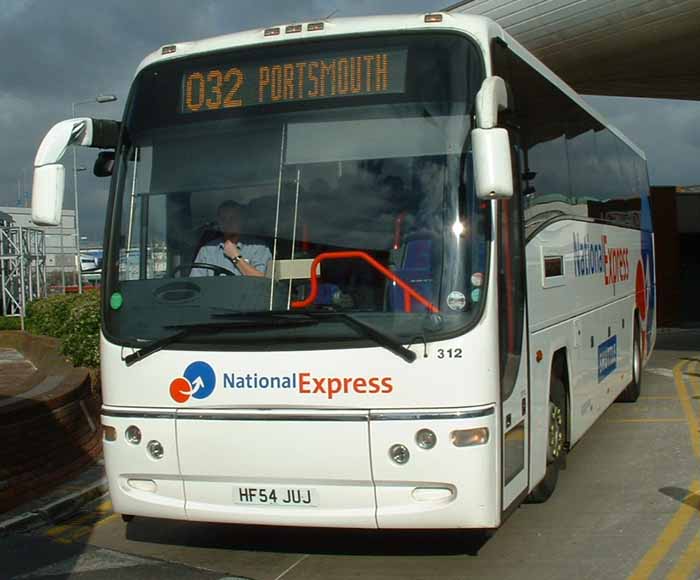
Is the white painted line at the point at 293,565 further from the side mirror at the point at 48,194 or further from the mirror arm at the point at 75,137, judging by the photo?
the mirror arm at the point at 75,137

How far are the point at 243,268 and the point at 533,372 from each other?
2.12 meters

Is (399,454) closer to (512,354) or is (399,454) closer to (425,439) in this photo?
(425,439)

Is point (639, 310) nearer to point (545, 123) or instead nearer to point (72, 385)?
point (545, 123)

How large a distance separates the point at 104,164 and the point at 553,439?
3.88 m

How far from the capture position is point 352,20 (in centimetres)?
639

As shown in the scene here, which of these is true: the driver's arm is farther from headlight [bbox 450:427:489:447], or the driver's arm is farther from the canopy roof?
the canopy roof

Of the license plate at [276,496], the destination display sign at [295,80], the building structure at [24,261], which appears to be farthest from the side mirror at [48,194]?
the building structure at [24,261]

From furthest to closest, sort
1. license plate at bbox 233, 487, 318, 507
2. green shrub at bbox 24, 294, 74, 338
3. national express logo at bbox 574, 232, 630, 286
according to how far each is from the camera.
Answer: green shrub at bbox 24, 294, 74, 338 < national express logo at bbox 574, 232, 630, 286 < license plate at bbox 233, 487, 318, 507

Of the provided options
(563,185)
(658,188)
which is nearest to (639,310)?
(563,185)

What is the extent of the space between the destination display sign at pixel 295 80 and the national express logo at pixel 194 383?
1.67 meters

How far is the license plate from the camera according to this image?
5816mm

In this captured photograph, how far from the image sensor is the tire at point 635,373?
41.8 ft

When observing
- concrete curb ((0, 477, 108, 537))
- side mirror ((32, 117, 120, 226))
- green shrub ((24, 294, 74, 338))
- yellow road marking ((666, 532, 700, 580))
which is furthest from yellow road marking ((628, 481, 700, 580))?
green shrub ((24, 294, 74, 338))

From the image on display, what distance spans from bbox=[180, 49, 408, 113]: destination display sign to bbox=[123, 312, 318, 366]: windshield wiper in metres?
1.38
